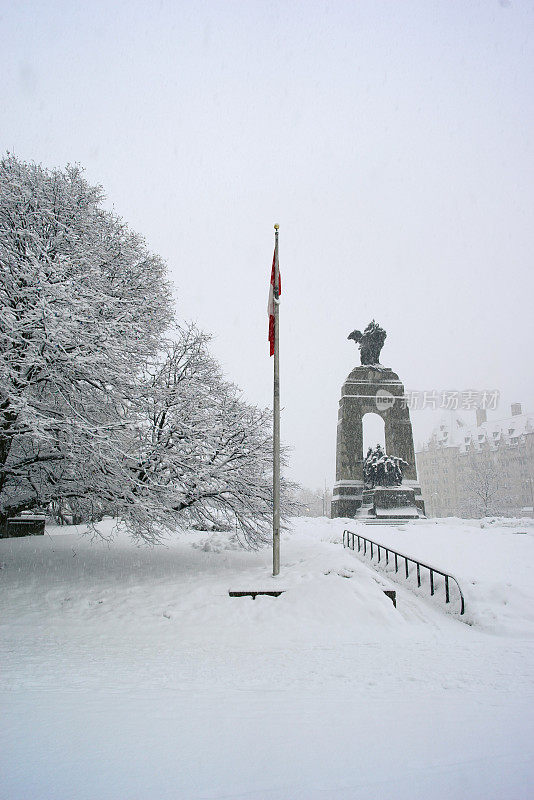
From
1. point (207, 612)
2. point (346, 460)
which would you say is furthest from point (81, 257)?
point (346, 460)

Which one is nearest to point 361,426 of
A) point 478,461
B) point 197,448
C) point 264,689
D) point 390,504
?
point 390,504

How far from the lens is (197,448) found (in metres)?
10.2

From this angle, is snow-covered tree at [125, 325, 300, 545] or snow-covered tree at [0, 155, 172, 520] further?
snow-covered tree at [125, 325, 300, 545]

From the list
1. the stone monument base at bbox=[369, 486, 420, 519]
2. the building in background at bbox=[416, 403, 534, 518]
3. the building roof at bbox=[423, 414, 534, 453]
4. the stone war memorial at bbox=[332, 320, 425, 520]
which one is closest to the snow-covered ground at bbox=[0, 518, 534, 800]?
the stone monument base at bbox=[369, 486, 420, 519]

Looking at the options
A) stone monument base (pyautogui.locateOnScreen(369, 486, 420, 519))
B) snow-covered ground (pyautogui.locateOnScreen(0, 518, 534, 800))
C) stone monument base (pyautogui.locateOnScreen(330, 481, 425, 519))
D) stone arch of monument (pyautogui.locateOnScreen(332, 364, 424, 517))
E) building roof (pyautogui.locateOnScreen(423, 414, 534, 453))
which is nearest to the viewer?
snow-covered ground (pyautogui.locateOnScreen(0, 518, 534, 800))

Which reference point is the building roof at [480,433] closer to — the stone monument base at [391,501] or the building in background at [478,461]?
the building in background at [478,461]

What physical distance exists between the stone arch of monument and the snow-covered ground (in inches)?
1045

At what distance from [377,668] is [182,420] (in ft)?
21.3

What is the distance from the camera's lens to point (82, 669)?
496 centimetres

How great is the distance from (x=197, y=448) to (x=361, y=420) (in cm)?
2832

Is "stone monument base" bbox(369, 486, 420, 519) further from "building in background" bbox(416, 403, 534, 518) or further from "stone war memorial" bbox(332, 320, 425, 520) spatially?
"building in background" bbox(416, 403, 534, 518)

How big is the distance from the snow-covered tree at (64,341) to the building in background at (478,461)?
2401 inches

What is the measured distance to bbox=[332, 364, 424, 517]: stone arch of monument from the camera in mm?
35969

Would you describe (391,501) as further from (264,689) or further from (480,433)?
(480,433)
